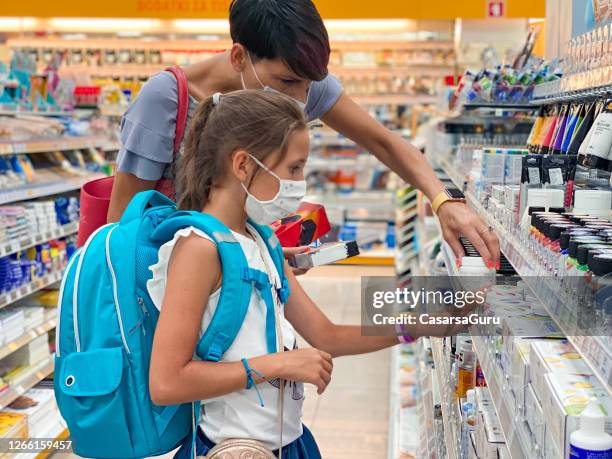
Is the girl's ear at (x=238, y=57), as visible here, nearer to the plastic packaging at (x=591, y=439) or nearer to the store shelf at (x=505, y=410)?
A: the store shelf at (x=505, y=410)

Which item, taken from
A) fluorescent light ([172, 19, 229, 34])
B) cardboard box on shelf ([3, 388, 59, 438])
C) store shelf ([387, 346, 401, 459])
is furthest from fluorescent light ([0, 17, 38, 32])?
store shelf ([387, 346, 401, 459])

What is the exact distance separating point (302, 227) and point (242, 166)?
2.15 feet

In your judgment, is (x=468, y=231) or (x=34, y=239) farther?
(x=34, y=239)

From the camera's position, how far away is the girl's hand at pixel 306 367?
1381 mm

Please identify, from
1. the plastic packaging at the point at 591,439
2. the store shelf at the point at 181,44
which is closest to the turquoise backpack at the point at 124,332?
the plastic packaging at the point at 591,439

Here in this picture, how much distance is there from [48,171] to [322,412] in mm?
2223

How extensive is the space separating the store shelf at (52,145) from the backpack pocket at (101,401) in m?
2.84

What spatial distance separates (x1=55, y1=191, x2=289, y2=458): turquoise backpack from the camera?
4.49ft

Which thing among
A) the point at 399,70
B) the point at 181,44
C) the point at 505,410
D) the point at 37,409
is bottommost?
the point at 37,409

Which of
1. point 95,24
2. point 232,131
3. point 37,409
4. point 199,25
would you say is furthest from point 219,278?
point 95,24

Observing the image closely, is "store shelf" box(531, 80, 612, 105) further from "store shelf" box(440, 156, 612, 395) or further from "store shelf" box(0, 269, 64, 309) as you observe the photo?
"store shelf" box(0, 269, 64, 309)

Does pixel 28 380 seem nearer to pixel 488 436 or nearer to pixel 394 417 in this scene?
pixel 394 417

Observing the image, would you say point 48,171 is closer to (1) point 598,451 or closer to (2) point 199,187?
(2) point 199,187

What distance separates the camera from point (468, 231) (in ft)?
5.57
